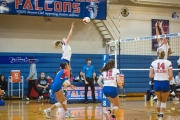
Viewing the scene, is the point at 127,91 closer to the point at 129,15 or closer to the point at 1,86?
the point at 129,15

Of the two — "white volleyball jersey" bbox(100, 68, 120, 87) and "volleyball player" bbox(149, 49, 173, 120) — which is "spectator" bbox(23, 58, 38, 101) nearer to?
"white volleyball jersey" bbox(100, 68, 120, 87)

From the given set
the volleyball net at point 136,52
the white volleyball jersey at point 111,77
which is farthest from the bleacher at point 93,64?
the white volleyball jersey at point 111,77

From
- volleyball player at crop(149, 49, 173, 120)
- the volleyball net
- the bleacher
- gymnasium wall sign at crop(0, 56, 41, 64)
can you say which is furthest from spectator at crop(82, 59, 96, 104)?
volleyball player at crop(149, 49, 173, 120)

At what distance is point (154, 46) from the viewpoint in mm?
20453

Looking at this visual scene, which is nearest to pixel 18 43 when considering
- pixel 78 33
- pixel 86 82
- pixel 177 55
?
pixel 78 33

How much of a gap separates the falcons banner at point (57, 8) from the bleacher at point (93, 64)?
2328 mm

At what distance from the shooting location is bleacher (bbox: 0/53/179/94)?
57.8 feet

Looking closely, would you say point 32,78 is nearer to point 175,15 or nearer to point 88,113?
point 88,113

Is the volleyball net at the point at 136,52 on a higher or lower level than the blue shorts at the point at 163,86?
higher

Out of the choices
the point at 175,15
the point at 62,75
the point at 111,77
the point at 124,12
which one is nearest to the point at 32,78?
the point at 62,75

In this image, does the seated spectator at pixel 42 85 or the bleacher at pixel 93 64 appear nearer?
the seated spectator at pixel 42 85

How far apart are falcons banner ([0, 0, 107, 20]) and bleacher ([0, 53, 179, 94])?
2.33 m

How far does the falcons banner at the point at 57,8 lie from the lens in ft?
53.8

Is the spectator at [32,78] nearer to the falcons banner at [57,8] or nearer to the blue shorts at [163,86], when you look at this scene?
the falcons banner at [57,8]
